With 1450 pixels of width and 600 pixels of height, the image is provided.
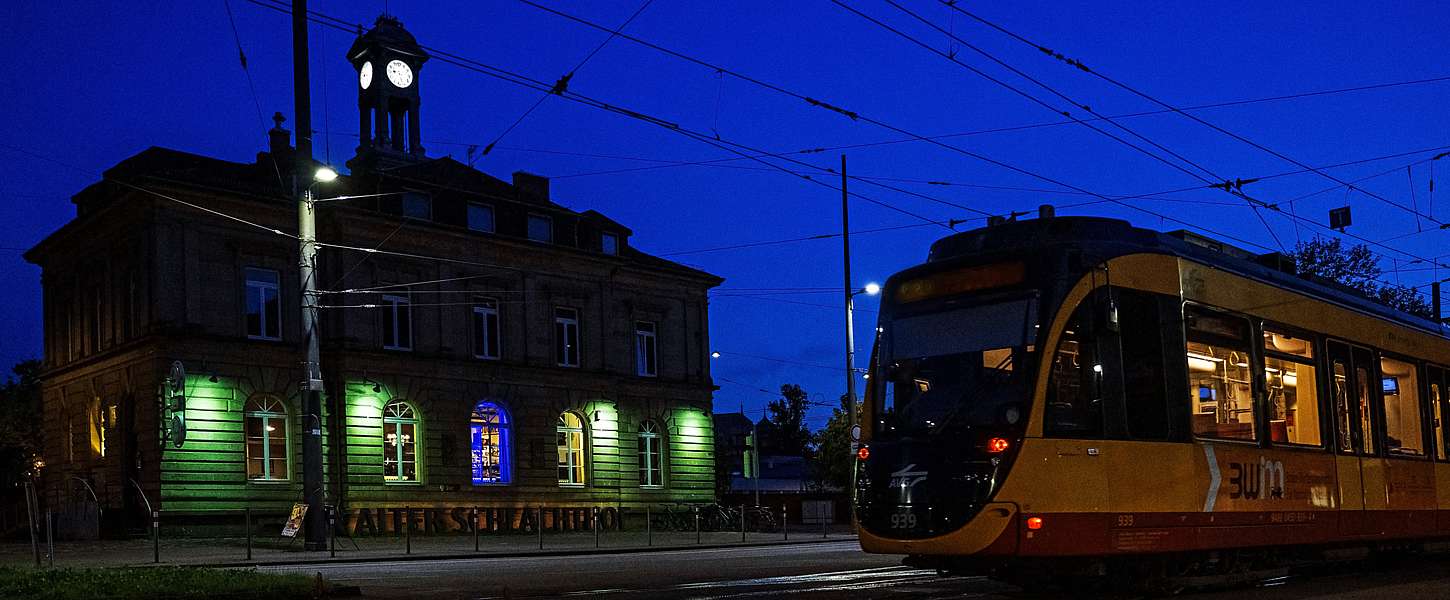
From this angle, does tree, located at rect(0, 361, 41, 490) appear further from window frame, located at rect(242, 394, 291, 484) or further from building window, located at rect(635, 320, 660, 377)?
building window, located at rect(635, 320, 660, 377)

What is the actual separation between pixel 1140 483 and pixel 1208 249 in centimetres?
325

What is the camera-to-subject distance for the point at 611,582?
56.2ft

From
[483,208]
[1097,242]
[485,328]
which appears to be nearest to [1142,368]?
[1097,242]

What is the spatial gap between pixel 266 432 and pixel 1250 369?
3013 centimetres

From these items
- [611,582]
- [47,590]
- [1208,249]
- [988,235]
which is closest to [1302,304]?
[1208,249]

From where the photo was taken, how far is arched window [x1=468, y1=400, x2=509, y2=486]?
43.9 metres

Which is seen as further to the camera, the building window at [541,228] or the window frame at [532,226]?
the building window at [541,228]

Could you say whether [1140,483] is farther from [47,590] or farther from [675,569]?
[47,590]

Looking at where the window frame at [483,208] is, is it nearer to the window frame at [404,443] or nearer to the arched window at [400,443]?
the window frame at [404,443]

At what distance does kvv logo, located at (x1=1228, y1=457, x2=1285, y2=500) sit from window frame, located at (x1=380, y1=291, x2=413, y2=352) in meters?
31.1

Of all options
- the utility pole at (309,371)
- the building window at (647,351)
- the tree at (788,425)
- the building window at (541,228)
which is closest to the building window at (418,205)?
the building window at (541,228)

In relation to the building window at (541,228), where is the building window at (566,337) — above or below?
below

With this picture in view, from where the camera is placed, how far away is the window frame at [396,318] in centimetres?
4194

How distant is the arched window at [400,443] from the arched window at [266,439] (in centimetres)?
310
